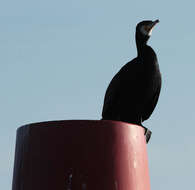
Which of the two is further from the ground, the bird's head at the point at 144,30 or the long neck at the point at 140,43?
the bird's head at the point at 144,30

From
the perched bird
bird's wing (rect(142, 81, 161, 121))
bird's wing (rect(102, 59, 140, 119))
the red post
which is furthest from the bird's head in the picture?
the red post

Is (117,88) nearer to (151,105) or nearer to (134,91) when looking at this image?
(134,91)

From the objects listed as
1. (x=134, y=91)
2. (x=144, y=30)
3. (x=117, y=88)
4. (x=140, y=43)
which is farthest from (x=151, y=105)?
(x=144, y=30)

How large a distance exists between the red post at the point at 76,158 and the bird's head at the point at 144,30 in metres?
3.77

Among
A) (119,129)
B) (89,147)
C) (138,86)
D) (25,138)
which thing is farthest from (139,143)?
(138,86)

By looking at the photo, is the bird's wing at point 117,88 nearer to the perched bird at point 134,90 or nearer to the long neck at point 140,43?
the perched bird at point 134,90

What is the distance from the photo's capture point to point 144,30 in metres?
7.20

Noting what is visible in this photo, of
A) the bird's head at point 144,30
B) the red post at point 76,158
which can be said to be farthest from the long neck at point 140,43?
the red post at point 76,158

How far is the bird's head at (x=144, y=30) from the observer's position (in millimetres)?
7024

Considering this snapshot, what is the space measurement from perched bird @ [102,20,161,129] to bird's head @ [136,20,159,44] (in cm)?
46

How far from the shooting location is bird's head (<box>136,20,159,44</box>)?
7024 mm

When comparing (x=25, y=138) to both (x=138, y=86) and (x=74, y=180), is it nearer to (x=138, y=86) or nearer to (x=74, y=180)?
(x=74, y=180)

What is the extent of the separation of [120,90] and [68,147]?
3240 mm

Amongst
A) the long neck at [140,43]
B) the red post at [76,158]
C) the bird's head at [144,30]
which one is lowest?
the red post at [76,158]
